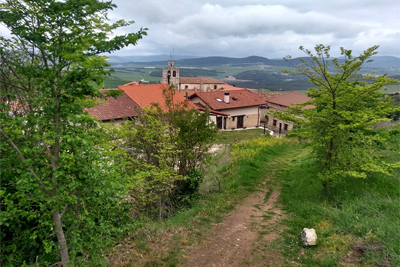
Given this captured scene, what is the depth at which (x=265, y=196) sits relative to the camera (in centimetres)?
998

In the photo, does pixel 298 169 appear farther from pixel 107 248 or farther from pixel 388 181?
pixel 107 248

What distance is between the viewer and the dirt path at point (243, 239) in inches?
233

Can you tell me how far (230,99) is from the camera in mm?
36125

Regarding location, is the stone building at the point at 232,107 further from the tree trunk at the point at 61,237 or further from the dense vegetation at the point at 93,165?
the tree trunk at the point at 61,237

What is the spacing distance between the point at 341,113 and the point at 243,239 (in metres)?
4.43

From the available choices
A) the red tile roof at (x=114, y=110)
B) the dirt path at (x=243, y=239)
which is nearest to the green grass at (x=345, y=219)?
the dirt path at (x=243, y=239)

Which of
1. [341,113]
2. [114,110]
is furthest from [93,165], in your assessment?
[114,110]

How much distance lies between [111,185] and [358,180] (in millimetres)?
8193

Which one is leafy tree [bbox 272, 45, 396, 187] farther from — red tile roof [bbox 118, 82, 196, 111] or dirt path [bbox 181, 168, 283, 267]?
red tile roof [bbox 118, 82, 196, 111]

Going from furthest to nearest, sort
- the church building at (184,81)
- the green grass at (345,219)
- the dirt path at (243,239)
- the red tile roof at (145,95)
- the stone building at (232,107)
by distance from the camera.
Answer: the church building at (184,81) < the stone building at (232,107) < the red tile roof at (145,95) < the dirt path at (243,239) < the green grass at (345,219)

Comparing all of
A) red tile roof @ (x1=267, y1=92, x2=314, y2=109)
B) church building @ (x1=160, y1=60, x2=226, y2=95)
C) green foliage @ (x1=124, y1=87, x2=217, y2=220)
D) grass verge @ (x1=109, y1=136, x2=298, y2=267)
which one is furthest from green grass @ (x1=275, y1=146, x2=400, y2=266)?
church building @ (x1=160, y1=60, x2=226, y2=95)

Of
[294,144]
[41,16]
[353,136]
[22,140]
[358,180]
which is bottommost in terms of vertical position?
[294,144]

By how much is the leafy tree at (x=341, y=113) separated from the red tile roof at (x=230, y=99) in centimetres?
2530

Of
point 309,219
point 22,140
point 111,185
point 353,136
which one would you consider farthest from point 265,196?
point 22,140
